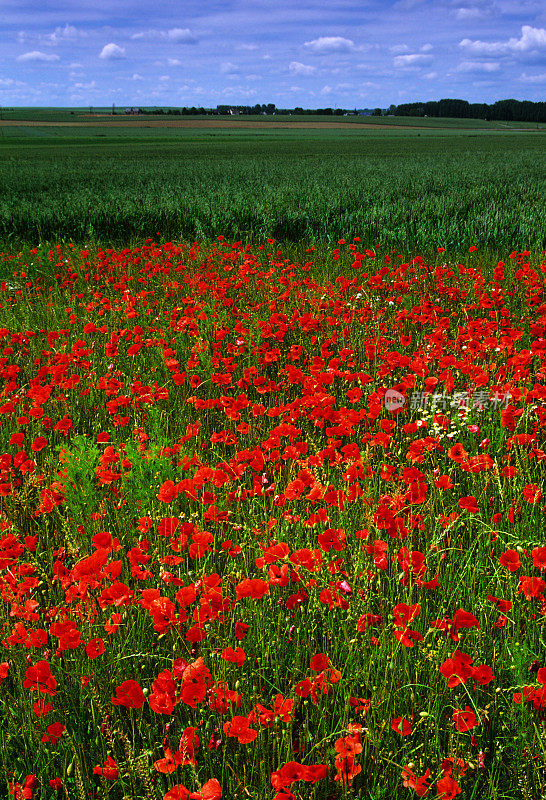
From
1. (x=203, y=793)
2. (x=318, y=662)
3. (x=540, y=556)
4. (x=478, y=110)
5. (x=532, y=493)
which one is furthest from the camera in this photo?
(x=478, y=110)

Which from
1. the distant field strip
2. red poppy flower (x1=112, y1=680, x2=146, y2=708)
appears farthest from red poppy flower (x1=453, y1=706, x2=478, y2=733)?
the distant field strip

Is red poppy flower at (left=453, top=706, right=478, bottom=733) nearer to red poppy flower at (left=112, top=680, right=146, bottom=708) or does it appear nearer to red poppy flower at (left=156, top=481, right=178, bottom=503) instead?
red poppy flower at (left=112, top=680, right=146, bottom=708)

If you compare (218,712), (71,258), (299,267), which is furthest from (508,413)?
(71,258)

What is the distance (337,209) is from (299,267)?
3930mm

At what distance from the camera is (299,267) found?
709cm

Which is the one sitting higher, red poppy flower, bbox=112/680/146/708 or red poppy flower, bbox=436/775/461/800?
red poppy flower, bbox=112/680/146/708

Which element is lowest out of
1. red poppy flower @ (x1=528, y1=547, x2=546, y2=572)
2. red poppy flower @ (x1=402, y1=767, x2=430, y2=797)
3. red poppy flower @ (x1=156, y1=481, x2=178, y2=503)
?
red poppy flower @ (x1=402, y1=767, x2=430, y2=797)

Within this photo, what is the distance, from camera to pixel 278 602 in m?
1.90

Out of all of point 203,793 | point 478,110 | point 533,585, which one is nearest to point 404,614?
point 533,585

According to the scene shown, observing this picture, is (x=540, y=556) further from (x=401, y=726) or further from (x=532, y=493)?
(x=401, y=726)

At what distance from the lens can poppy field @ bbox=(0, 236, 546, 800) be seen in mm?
1432

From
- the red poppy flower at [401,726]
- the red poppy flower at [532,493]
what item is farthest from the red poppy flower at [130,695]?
the red poppy flower at [532,493]

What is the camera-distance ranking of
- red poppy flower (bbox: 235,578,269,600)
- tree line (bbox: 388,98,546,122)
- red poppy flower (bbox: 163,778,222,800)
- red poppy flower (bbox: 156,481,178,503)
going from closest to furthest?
1. red poppy flower (bbox: 163,778,222,800)
2. red poppy flower (bbox: 235,578,269,600)
3. red poppy flower (bbox: 156,481,178,503)
4. tree line (bbox: 388,98,546,122)

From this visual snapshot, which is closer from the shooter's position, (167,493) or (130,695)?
(130,695)
